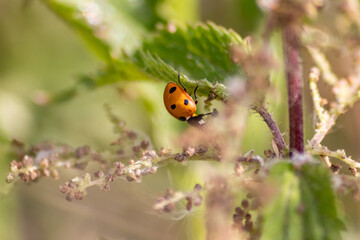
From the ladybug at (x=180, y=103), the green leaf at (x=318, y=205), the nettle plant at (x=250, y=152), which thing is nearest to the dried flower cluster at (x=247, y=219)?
the nettle plant at (x=250, y=152)

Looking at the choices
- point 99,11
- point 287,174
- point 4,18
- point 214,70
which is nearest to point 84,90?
point 99,11

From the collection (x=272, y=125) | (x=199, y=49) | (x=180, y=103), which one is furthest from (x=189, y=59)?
(x=272, y=125)

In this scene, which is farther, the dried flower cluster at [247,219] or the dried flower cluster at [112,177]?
the dried flower cluster at [112,177]

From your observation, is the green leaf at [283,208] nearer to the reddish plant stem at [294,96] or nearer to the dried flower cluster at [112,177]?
the reddish plant stem at [294,96]

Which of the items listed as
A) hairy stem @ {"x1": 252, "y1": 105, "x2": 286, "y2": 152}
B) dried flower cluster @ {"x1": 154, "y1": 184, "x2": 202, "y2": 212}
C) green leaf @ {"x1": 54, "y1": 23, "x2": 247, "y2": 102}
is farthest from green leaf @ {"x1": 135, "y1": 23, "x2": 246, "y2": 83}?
dried flower cluster @ {"x1": 154, "y1": 184, "x2": 202, "y2": 212}

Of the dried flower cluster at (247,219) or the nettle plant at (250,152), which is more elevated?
the nettle plant at (250,152)

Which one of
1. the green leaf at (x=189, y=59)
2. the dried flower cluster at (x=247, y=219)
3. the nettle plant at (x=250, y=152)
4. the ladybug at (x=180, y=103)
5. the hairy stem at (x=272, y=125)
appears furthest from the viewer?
the ladybug at (x=180, y=103)

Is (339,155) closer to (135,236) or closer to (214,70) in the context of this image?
(214,70)

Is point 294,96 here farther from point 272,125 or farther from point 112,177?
point 112,177
